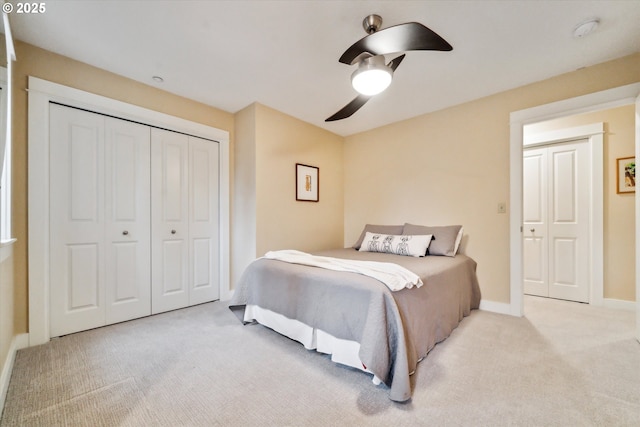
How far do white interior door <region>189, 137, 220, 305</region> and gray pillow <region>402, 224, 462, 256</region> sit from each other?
2572 mm

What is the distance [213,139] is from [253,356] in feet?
8.36

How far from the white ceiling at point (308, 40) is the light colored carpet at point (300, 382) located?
240cm

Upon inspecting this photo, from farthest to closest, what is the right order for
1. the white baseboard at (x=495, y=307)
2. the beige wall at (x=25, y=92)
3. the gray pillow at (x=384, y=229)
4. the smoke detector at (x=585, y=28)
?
the gray pillow at (x=384, y=229) < the white baseboard at (x=495, y=307) < the beige wall at (x=25, y=92) < the smoke detector at (x=585, y=28)

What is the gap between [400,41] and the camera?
1.49m

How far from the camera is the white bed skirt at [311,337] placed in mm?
1754

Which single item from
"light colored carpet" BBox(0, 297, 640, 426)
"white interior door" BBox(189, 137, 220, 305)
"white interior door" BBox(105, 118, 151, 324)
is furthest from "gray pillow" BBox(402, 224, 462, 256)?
"white interior door" BBox(105, 118, 151, 324)

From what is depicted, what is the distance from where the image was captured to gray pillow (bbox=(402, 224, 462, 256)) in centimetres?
288

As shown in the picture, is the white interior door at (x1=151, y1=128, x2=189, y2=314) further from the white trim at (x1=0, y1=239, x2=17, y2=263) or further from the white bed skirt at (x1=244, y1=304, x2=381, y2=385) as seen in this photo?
the white trim at (x1=0, y1=239, x2=17, y2=263)

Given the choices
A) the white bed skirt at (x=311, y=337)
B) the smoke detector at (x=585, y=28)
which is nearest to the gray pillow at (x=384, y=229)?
the white bed skirt at (x=311, y=337)

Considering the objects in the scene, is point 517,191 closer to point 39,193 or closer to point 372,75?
point 372,75

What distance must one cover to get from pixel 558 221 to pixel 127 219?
5076 millimetres

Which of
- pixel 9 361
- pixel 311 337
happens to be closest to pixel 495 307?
pixel 311 337

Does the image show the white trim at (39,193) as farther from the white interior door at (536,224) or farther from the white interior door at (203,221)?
the white interior door at (536,224)

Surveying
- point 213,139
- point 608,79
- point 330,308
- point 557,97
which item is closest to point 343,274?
point 330,308
